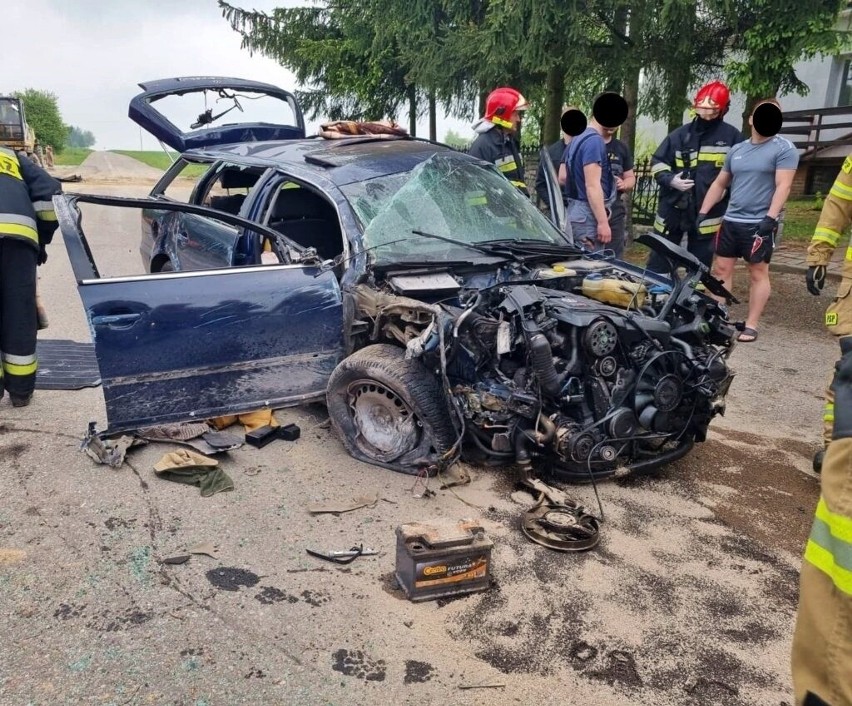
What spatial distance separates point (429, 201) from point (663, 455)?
2025 mm

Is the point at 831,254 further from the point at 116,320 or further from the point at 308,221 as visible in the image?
the point at 116,320

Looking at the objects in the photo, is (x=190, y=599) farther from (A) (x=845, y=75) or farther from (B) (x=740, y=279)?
(A) (x=845, y=75)

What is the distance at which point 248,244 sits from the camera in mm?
4719

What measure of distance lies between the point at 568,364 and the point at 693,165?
3.88m

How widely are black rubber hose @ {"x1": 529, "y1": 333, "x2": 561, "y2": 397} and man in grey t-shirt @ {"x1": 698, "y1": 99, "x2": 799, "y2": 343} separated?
304cm

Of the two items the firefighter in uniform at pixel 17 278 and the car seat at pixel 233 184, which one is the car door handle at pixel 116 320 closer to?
the firefighter in uniform at pixel 17 278

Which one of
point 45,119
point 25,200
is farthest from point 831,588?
point 45,119

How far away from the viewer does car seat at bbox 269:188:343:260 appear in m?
5.40

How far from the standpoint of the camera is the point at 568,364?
351 centimetres

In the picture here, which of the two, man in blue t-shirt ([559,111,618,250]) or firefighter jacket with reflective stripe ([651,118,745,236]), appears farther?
firefighter jacket with reflective stripe ([651,118,745,236])

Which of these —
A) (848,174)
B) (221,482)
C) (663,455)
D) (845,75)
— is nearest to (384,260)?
(221,482)

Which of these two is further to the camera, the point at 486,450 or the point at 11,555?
the point at 486,450

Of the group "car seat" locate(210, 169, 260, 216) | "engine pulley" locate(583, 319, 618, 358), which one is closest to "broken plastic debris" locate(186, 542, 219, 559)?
"engine pulley" locate(583, 319, 618, 358)

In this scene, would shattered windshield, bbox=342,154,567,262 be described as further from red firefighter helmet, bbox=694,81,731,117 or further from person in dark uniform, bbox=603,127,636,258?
red firefighter helmet, bbox=694,81,731,117
